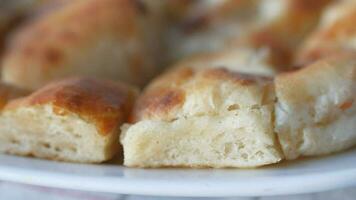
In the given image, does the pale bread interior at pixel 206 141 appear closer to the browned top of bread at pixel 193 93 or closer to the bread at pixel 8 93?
the browned top of bread at pixel 193 93

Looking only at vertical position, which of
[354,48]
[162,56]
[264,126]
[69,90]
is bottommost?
[264,126]

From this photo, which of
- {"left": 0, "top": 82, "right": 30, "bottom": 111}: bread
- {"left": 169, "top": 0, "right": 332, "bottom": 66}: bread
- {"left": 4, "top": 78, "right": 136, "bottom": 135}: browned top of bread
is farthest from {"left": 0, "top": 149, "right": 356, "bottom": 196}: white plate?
{"left": 169, "top": 0, "right": 332, "bottom": 66}: bread

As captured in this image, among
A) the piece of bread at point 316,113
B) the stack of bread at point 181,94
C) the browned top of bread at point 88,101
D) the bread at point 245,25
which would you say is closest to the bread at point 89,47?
the stack of bread at point 181,94

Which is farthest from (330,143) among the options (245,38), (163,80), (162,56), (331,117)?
(162,56)

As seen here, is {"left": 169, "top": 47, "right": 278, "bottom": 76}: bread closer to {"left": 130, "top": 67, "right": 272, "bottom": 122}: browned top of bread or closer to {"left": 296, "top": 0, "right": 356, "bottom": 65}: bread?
{"left": 296, "top": 0, "right": 356, "bottom": 65}: bread

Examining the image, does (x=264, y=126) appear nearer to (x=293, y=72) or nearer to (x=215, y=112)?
(x=215, y=112)

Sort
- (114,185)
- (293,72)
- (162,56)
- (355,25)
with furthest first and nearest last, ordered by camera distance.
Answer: (162,56) < (355,25) < (293,72) < (114,185)

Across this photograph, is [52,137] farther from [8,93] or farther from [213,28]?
[213,28]
